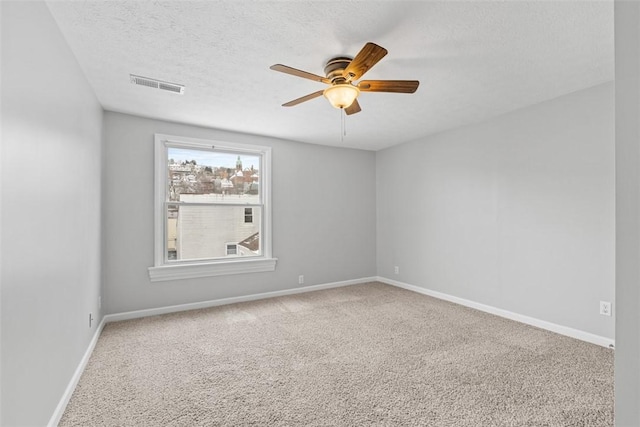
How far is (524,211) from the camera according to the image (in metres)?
3.54

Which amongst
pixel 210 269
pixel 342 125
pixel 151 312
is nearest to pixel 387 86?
pixel 342 125

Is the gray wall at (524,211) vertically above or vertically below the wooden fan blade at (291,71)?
below

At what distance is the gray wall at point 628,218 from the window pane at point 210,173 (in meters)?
4.27

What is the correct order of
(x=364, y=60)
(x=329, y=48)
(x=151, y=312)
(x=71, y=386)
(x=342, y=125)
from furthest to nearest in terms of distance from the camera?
(x=342, y=125)
(x=151, y=312)
(x=329, y=48)
(x=71, y=386)
(x=364, y=60)

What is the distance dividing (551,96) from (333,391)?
137 inches

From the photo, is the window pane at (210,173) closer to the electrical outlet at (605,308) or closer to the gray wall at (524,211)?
the gray wall at (524,211)

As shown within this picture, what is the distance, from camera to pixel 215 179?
438 centimetres

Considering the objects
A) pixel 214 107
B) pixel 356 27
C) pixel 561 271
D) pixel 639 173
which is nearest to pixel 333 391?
pixel 639 173

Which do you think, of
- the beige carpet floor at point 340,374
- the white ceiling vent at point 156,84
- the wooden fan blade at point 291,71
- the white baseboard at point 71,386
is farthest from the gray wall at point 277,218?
the wooden fan blade at point 291,71

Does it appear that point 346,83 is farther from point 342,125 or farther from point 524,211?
point 524,211

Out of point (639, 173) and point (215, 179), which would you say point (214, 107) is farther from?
point (639, 173)

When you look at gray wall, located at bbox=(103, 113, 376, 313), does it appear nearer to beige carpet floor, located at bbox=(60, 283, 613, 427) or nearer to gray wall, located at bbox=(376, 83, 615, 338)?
beige carpet floor, located at bbox=(60, 283, 613, 427)

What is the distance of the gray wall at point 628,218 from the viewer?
566 millimetres

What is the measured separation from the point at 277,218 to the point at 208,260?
1151 mm
